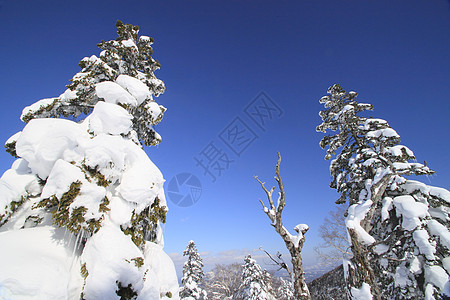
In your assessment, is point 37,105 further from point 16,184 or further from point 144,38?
point 144,38

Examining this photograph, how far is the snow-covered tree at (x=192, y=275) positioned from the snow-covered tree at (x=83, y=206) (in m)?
15.4

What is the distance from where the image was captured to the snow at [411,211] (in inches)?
243

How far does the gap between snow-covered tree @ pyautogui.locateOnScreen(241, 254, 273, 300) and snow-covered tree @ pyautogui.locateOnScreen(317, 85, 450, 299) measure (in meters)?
15.9

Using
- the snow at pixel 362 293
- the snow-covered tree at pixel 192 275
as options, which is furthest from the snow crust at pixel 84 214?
the snow-covered tree at pixel 192 275

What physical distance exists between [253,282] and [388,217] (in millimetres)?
18139

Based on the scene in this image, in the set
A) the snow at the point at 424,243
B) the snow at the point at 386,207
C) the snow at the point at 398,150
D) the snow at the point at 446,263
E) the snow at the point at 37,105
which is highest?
the snow at the point at 37,105

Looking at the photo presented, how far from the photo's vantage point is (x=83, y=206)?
12.6 ft

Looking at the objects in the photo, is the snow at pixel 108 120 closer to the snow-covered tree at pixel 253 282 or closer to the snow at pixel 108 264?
the snow at pixel 108 264

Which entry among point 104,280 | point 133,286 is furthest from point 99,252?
point 133,286

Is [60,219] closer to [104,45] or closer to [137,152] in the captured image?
[137,152]

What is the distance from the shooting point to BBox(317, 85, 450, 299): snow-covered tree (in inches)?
161

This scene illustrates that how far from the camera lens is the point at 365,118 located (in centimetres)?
934

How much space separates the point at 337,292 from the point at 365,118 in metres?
10.6

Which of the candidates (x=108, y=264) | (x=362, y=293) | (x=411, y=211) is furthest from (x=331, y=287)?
(x=108, y=264)
